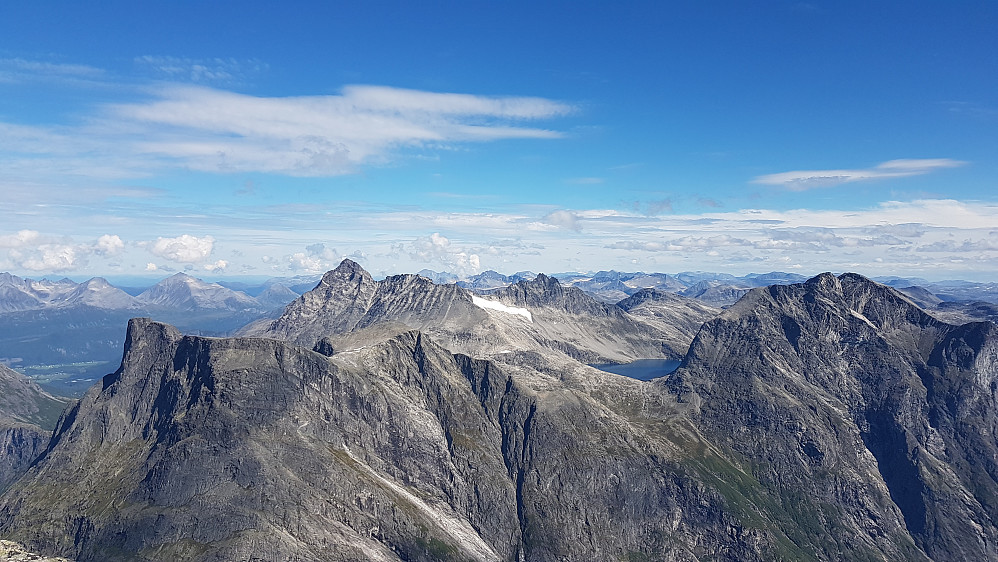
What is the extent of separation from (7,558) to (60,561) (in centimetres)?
1534

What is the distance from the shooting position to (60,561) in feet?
566

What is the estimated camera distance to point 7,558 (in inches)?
6806
